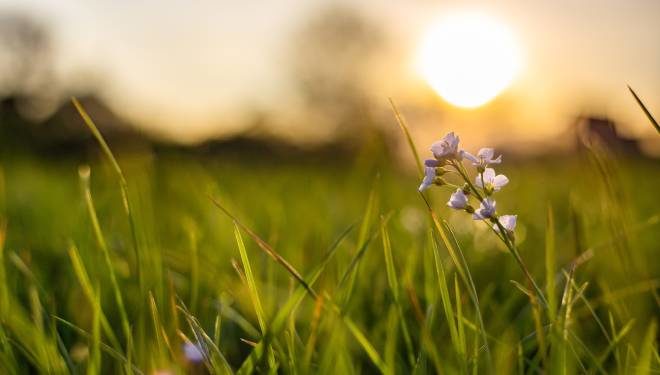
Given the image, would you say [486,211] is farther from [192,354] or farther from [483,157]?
[192,354]

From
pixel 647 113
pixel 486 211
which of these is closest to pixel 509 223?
pixel 486 211

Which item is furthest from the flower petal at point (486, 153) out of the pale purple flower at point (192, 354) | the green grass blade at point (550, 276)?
the pale purple flower at point (192, 354)

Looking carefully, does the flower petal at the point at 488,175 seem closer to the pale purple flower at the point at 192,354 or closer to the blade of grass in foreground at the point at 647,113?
the blade of grass in foreground at the point at 647,113

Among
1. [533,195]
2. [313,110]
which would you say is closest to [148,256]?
[533,195]

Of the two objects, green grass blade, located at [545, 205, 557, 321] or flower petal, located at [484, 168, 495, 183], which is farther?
flower petal, located at [484, 168, 495, 183]

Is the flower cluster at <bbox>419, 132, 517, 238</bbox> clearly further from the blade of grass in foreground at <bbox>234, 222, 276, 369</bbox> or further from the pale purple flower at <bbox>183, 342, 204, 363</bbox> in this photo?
the pale purple flower at <bbox>183, 342, 204, 363</bbox>

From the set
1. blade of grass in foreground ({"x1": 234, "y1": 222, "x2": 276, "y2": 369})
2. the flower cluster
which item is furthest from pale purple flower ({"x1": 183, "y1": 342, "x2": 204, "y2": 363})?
the flower cluster

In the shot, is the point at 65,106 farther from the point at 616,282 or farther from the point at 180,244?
the point at 616,282
